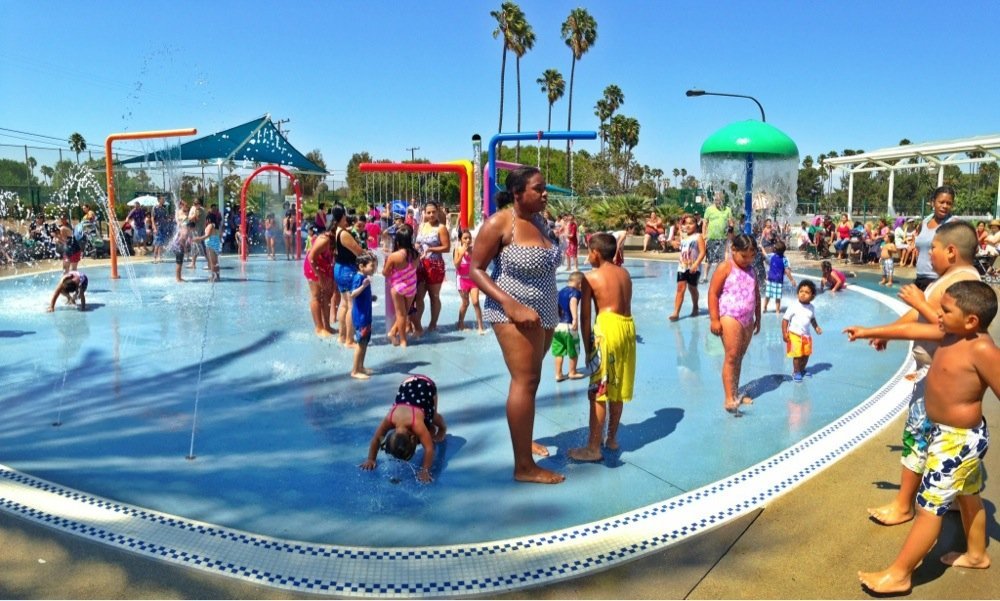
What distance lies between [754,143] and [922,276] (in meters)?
6.73

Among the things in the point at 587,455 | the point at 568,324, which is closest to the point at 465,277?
the point at 568,324

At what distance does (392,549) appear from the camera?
3.36 meters

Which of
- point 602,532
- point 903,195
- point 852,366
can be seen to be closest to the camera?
point 602,532

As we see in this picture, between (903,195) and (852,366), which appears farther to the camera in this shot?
(903,195)

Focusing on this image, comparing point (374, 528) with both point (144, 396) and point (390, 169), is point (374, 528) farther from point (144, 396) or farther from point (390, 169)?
point (390, 169)

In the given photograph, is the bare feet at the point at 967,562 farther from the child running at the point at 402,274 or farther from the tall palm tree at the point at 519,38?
the tall palm tree at the point at 519,38

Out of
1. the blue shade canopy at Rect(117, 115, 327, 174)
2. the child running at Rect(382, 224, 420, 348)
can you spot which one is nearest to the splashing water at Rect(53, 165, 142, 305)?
the blue shade canopy at Rect(117, 115, 327, 174)

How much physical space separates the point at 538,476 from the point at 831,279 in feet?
35.1

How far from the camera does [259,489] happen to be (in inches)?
159

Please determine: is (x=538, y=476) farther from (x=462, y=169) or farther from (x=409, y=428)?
(x=462, y=169)

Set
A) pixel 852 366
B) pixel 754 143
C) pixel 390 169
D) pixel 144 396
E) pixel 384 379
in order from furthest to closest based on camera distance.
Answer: pixel 390 169
pixel 754 143
pixel 852 366
pixel 384 379
pixel 144 396

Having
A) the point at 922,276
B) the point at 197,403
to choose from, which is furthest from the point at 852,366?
the point at 197,403

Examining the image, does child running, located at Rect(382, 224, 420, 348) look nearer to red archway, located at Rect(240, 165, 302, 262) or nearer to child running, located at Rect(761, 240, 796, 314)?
child running, located at Rect(761, 240, 796, 314)

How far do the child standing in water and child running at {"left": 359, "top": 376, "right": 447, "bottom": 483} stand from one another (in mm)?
2208
